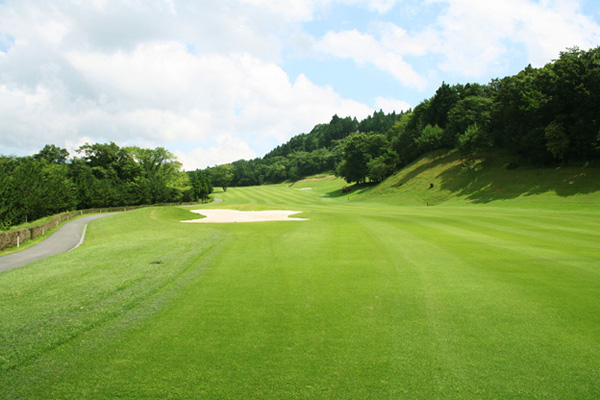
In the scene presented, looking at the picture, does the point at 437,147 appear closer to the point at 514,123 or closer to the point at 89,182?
the point at 514,123

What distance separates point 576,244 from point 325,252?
10.3 metres

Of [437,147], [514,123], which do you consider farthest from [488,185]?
[437,147]

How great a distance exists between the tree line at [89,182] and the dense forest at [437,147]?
176mm

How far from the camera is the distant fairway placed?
376 centimetres

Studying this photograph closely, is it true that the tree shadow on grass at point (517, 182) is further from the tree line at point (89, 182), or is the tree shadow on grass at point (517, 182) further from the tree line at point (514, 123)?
the tree line at point (89, 182)

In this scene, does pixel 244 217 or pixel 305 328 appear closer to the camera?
pixel 305 328

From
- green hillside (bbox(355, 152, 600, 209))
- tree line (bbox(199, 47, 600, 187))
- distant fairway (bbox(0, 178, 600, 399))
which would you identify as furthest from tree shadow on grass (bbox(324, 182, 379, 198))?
distant fairway (bbox(0, 178, 600, 399))

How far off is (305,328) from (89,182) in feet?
208

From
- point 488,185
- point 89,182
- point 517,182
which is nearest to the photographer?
point 517,182

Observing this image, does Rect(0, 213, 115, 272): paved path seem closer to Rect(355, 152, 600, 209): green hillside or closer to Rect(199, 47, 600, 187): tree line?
Rect(355, 152, 600, 209): green hillside

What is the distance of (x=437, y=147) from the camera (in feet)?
222

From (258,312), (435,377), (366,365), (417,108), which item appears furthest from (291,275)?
(417,108)

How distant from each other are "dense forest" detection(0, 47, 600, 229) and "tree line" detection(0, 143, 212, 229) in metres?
0.18

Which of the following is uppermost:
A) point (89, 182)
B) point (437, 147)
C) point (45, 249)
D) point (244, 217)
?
point (437, 147)
